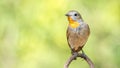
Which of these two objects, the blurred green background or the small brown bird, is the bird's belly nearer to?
the small brown bird

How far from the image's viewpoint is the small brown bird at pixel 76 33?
3.00 metres

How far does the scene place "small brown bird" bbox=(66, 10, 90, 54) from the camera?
300 cm

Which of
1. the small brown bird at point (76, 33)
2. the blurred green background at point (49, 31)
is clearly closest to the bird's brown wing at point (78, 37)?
the small brown bird at point (76, 33)

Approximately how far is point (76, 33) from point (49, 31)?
6045mm

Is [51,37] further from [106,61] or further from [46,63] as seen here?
[106,61]

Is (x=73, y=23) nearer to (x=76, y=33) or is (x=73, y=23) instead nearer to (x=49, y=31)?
(x=76, y=33)

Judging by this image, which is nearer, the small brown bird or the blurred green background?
the small brown bird

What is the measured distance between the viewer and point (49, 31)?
9047 mm

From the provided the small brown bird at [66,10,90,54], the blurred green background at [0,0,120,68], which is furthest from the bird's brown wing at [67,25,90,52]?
the blurred green background at [0,0,120,68]

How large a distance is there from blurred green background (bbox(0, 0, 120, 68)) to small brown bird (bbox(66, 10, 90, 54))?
591 cm

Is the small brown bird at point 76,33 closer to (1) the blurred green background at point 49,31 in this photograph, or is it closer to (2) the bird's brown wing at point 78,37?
(2) the bird's brown wing at point 78,37

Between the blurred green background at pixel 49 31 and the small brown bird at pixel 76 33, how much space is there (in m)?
5.91

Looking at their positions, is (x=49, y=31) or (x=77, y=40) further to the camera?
(x=49, y=31)

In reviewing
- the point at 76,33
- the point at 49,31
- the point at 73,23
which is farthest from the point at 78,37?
the point at 49,31
